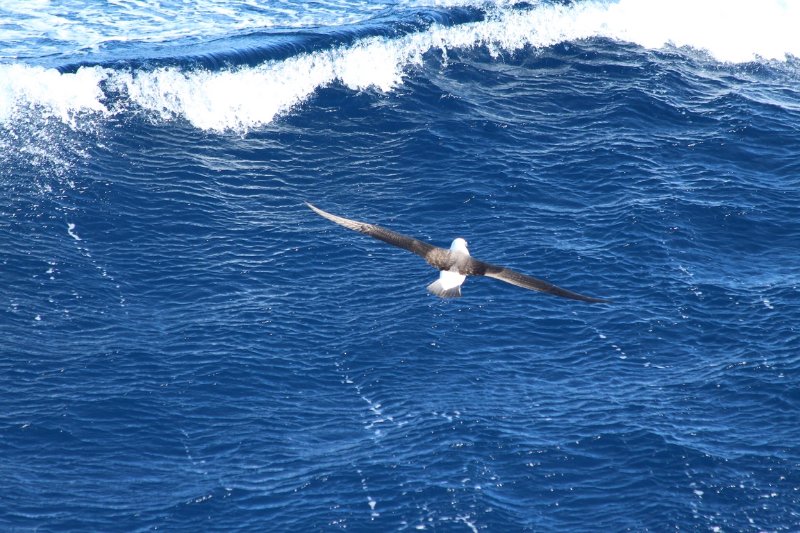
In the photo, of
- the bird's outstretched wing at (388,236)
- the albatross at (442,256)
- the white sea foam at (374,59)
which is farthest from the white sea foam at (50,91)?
the bird's outstretched wing at (388,236)

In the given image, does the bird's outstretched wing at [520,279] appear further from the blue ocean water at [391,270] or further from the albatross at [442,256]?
the blue ocean water at [391,270]

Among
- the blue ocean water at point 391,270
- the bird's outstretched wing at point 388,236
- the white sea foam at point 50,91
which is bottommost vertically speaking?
the blue ocean water at point 391,270

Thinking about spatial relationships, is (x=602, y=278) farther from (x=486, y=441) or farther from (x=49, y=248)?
(x=49, y=248)

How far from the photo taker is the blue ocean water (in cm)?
4266

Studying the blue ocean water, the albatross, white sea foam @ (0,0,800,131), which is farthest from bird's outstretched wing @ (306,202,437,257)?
white sea foam @ (0,0,800,131)

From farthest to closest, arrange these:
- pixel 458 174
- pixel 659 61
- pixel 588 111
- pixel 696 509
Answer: pixel 659 61 → pixel 588 111 → pixel 458 174 → pixel 696 509

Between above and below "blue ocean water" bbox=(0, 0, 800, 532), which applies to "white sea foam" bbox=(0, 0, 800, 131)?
above

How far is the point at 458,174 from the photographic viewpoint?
211 feet

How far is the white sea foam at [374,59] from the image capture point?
2667 inches

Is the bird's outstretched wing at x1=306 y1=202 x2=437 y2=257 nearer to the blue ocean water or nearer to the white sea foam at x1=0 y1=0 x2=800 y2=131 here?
the blue ocean water

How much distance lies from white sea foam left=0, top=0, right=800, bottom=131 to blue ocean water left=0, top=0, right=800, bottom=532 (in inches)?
8.9

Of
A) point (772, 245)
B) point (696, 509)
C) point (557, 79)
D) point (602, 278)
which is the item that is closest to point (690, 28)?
point (557, 79)

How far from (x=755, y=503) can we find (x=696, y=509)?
2331mm

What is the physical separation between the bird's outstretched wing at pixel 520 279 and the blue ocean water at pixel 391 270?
916cm
